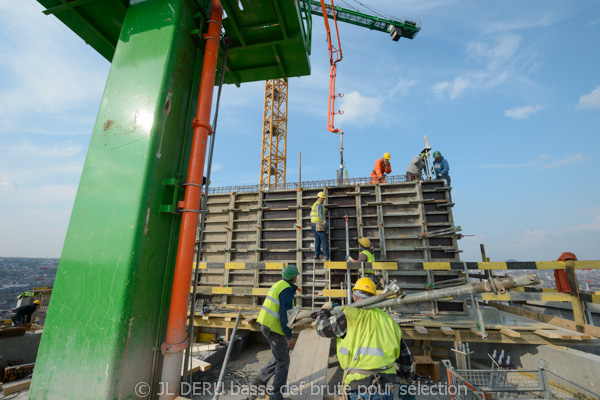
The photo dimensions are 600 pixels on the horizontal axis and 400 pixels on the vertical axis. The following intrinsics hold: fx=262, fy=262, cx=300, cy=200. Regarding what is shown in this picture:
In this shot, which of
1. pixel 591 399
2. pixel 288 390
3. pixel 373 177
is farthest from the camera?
pixel 373 177

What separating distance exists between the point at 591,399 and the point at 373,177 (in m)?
7.16

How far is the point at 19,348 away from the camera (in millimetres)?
6469

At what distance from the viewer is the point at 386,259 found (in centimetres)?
859

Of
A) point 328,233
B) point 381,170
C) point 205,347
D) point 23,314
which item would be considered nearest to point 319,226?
point 328,233

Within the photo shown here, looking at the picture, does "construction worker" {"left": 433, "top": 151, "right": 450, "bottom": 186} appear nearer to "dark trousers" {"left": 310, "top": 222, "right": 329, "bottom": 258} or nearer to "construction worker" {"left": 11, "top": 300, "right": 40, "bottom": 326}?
"dark trousers" {"left": 310, "top": 222, "right": 329, "bottom": 258}

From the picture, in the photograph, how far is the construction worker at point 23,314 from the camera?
8133mm

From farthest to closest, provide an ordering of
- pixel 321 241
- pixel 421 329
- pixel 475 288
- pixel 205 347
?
pixel 321 241 < pixel 205 347 < pixel 421 329 < pixel 475 288

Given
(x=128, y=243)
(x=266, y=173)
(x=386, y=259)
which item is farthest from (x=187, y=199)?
(x=266, y=173)

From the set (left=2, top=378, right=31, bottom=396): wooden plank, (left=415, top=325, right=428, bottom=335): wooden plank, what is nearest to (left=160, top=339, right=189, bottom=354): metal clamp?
(left=2, top=378, right=31, bottom=396): wooden plank

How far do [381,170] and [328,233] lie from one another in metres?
3.25

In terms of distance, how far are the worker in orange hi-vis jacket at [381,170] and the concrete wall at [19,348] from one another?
427 inches

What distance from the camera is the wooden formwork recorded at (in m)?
8.40

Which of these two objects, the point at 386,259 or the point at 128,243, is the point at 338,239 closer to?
the point at 386,259

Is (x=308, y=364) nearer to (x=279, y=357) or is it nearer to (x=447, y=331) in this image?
(x=279, y=357)
